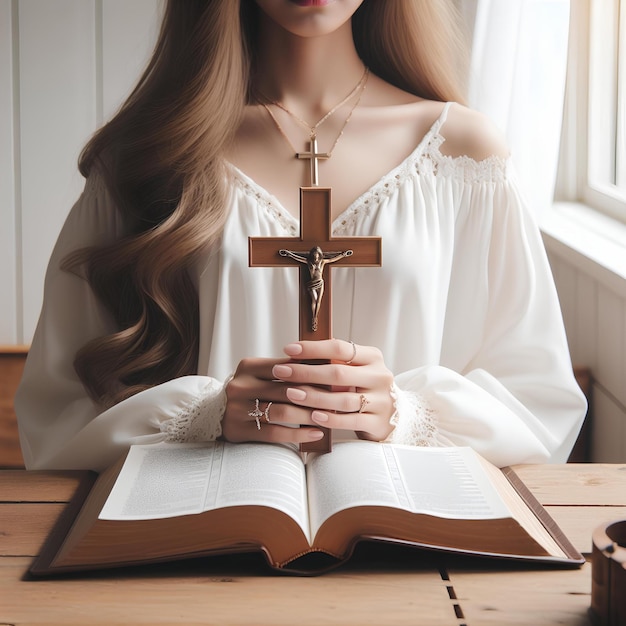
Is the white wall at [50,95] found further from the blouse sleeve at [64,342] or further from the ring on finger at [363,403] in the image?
the ring on finger at [363,403]

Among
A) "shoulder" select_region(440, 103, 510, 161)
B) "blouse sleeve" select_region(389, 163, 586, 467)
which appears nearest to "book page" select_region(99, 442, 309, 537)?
"blouse sleeve" select_region(389, 163, 586, 467)

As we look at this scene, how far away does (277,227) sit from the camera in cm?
144

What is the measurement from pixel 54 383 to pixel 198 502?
0.64 m

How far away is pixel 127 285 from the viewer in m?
1.47

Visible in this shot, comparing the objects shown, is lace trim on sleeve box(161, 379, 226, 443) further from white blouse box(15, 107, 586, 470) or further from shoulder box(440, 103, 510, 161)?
shoulder box(440, 103, 510, 161)

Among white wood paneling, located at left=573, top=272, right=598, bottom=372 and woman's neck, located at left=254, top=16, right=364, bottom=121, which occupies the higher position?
woman's neck, located at left=254, top=16, right=364, bottom=121

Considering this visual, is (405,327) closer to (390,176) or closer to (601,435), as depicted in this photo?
(390,176)

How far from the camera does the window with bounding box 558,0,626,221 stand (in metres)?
2.16

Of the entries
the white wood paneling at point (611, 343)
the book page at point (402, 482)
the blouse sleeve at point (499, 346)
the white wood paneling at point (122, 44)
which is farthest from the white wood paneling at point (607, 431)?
the white wood paneling at point (122, 44)

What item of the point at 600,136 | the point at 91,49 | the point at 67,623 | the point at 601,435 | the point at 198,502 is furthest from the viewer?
the point at 91,49

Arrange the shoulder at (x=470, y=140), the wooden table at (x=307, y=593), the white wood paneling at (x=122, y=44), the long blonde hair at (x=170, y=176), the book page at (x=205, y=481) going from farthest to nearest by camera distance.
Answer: the white wood paneling at (x=122, y=44)
the shoulder at (x=470, y=140)
the long blonde hair at (x=170, y=176)
the book page at (x=205, y=481)
the wooden table at (x=307, y=593)

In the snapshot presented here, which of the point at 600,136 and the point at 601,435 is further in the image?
the point at 600,136

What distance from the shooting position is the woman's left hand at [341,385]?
1.06m

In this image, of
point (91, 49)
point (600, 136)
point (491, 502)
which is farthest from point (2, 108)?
point (491, 502)
